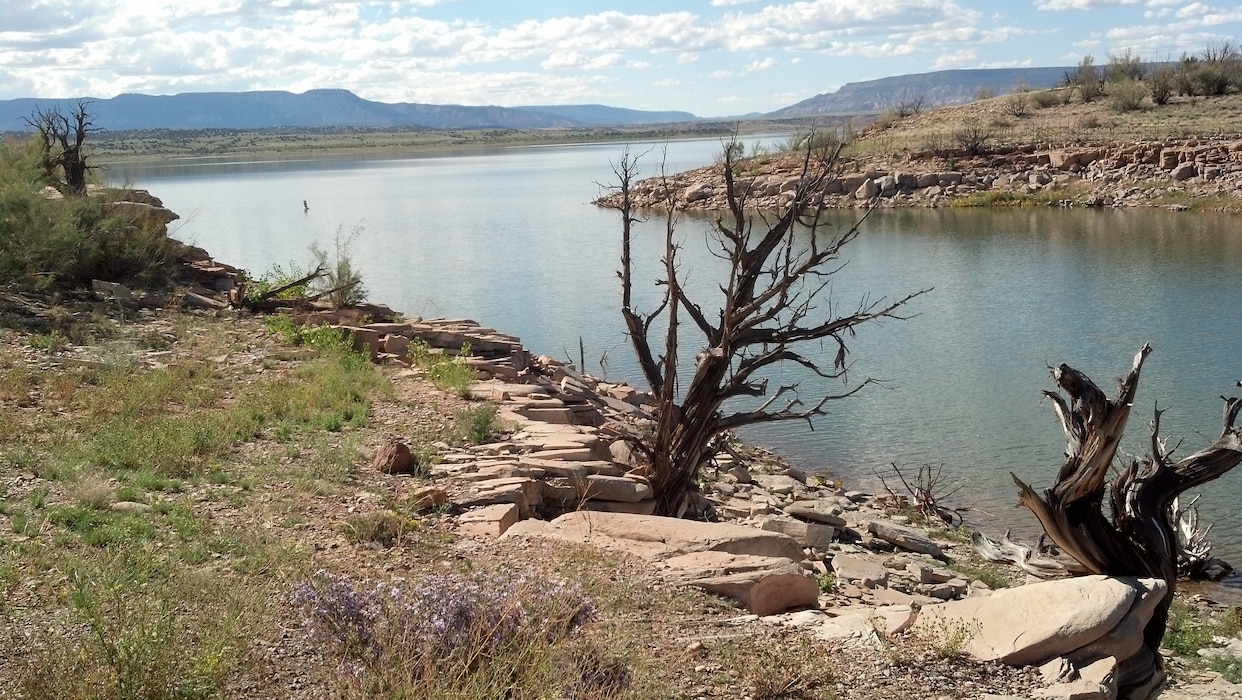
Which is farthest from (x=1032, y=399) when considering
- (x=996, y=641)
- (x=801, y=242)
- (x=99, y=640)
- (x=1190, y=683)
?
(x=801, y=242)

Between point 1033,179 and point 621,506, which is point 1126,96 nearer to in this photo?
point 1033,179

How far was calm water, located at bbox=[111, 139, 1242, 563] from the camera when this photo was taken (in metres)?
15.4

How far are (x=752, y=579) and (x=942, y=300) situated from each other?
A: 20.3m

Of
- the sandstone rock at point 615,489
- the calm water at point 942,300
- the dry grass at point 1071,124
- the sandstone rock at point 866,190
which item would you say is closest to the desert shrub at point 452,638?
the sandstone rock at point 615,489

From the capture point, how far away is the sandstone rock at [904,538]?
435 inches

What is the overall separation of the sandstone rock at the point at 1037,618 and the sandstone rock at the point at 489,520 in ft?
9.78

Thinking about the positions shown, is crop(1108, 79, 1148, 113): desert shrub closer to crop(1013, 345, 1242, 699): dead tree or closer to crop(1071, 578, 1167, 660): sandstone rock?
crop(1013, 345, 1242, 699): dead tree

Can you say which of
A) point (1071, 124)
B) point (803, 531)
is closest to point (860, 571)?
point (803, 531)

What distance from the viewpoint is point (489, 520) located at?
7.91 meters

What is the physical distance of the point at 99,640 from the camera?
187 inches

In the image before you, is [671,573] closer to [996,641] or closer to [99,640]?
[996,641]

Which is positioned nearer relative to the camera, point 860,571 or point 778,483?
point 860,571

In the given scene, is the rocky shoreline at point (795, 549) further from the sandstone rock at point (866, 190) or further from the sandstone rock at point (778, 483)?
the sandstone rock at point (866, 190)

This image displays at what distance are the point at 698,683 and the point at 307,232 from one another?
124 ft
